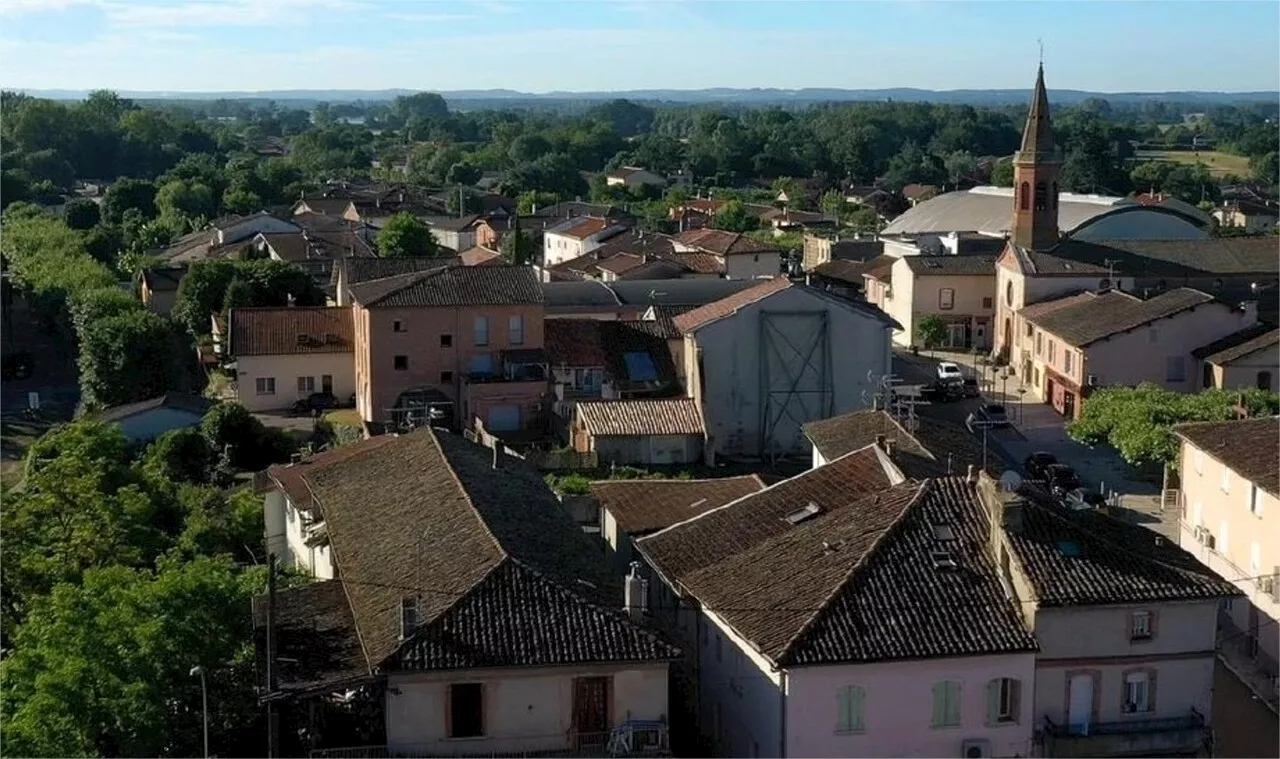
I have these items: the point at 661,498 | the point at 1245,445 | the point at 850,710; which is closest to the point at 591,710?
the point at 850,710

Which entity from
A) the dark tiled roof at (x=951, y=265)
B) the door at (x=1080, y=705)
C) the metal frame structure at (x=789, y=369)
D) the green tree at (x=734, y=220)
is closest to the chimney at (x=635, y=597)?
the door at (x=1080, y=705)

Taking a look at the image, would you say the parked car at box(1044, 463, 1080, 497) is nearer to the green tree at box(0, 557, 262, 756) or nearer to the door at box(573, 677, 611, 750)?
the door at box(573, 677, 611, 750)

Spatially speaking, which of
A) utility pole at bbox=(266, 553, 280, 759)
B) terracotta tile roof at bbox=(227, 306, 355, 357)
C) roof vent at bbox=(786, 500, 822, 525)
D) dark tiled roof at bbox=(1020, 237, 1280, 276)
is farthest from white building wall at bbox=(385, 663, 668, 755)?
dark tiled roof at bbox=(1020, 237, 1280, 276)

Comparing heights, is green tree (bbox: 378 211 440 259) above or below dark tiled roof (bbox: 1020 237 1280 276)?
below

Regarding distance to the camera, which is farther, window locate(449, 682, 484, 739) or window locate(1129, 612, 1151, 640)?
window locate(1129, 612, 1151, 640)

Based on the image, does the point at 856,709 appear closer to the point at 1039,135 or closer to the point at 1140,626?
the point at 1140,626
